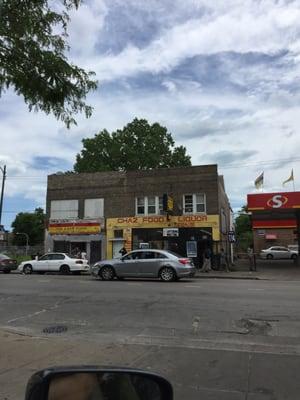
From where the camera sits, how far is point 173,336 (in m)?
9.42

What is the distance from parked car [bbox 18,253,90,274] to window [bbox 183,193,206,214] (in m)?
8.27

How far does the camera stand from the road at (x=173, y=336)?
6.20 m

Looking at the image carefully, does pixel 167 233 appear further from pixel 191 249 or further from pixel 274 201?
pixel 274 201

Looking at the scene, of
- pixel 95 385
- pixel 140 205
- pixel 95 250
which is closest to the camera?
pixel 95 385

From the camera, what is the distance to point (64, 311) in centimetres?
1272

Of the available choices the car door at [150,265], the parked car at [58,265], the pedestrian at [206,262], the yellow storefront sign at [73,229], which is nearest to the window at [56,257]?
the parked car at [58,265]

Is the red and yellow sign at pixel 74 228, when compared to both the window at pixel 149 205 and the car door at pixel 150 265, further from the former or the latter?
the car door at pixel 150 265

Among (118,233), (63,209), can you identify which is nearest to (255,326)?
(118,233)

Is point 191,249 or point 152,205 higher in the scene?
point 152,205

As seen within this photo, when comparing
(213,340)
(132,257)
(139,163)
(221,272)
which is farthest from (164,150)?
(213,340)

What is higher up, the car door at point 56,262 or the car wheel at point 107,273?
the car door at point 56,262

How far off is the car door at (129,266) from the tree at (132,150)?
28603 millimetres

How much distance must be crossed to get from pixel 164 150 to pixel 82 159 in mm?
9083

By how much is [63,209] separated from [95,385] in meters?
34.4
